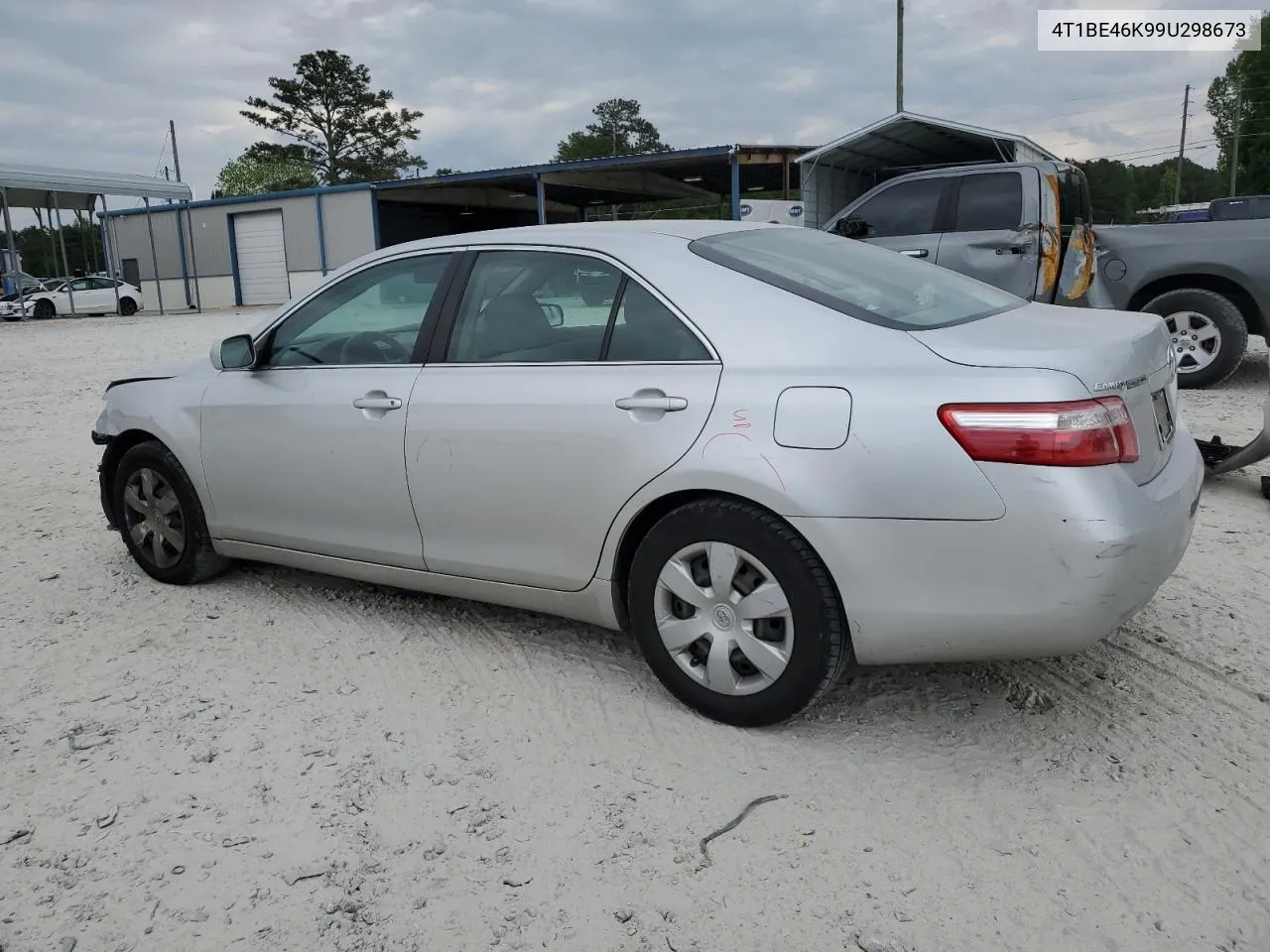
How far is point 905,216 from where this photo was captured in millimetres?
9461

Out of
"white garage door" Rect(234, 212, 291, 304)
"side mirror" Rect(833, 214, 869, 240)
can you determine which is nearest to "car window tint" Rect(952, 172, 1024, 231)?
"side mirror" Rect(833, 214, 869, 240)

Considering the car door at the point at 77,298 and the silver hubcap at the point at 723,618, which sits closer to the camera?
the silver hubcap at the point at 723,618

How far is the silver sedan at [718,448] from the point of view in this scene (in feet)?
8.42

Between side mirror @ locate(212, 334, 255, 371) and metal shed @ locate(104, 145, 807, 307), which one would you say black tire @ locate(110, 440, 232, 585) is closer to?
side mirror @ locate(212, 334, 255, 371)

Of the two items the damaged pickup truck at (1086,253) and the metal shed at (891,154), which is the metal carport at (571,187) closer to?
the metal shed at (891,154)

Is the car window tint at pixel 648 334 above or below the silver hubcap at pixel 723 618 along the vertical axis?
above

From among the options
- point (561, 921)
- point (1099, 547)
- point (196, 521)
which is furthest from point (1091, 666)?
point (196, 521)

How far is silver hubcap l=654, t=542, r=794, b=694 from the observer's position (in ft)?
9.41

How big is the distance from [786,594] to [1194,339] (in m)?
7.25

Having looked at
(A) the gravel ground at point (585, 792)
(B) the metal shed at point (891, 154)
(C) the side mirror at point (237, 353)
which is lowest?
(A) the gravel ground at point (585, 792)

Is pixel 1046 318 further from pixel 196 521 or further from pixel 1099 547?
pixel 196 521

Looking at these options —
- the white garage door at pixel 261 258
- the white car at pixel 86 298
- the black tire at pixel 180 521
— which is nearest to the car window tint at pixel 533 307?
the black tire at pixel 180 521

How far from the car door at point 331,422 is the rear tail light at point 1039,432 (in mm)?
1960

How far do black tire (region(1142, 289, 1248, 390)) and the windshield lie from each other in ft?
18.6
